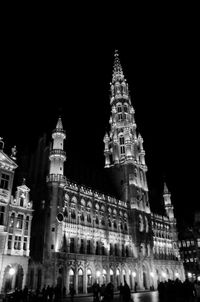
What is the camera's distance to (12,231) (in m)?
40.5

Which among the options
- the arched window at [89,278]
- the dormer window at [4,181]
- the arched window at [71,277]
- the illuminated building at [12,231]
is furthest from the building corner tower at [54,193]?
the dormer window at [4,181]

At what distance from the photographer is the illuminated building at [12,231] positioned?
37.9 meters

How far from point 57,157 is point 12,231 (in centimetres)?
1866

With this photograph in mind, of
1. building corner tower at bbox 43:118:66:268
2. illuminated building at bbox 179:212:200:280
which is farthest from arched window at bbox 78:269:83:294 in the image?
illuminated building at bbox 179:212:200:280

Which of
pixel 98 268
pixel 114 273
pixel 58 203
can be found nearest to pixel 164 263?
pixel 114 273

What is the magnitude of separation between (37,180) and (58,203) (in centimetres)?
904

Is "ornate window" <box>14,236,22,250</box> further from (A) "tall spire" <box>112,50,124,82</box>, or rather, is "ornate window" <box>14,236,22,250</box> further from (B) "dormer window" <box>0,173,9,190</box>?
(A) "tall spire" <box>112,50,124,82</box>

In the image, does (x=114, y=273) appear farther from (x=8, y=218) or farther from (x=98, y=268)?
(x=8, y=218)

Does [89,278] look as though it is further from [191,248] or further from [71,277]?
[191,248]

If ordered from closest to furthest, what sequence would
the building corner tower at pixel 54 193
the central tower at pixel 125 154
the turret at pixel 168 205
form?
the building corner tower at pixel 54 193 < the central tower at pixel 125 154 < the turret at pixel 168 205

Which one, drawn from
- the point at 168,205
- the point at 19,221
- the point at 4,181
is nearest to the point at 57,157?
the point at 4,181

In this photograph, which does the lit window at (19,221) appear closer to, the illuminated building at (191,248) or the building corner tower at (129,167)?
the building corner tower at (129,167)

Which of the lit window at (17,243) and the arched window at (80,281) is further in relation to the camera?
the arched window at (80,281)

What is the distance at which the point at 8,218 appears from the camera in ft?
131
